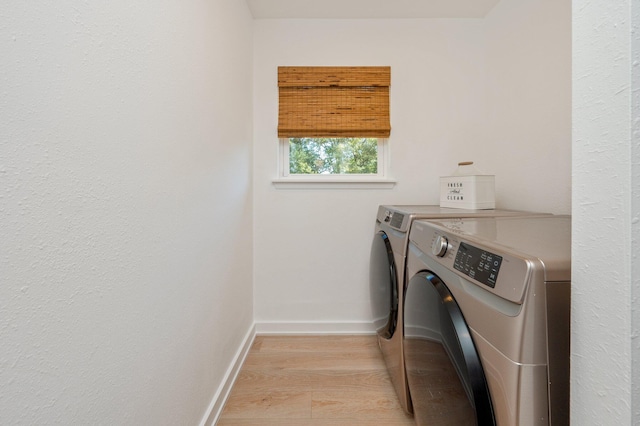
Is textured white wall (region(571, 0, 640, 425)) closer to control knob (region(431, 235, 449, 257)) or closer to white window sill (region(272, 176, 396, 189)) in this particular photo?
control knob (region(431, 235, 449, 257))

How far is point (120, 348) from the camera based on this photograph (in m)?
0.67

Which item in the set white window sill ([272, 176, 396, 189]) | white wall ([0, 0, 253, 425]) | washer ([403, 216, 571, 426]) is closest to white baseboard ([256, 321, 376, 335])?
white wall ([0, 0, 253, 425])

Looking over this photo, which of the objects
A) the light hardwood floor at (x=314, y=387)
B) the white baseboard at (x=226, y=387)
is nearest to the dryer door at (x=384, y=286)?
the light hardwood floor at (x=314, y=387)

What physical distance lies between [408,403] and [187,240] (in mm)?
1128

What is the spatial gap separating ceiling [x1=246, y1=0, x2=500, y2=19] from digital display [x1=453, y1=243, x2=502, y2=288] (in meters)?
1.81

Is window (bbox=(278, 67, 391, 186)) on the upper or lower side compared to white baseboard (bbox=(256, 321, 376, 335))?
upper

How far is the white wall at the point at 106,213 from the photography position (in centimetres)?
46

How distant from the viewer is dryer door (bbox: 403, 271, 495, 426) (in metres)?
0.62

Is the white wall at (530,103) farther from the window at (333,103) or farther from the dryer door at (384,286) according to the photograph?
the dryer door at (384,286)

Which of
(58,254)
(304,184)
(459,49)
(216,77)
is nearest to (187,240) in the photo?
(58,254)

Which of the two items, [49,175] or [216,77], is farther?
[216,77]

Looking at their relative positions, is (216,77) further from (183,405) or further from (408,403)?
(408,403)

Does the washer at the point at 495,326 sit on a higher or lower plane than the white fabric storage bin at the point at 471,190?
lower

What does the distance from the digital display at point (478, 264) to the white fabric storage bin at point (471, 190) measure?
96cm
